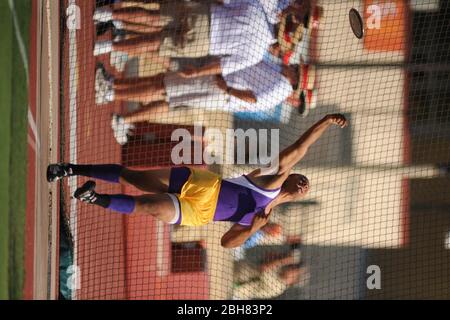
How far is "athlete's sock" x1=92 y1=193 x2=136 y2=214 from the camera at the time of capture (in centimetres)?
329

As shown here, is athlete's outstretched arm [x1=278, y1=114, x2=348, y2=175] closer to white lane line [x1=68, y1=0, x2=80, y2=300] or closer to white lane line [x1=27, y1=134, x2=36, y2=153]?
white lane line [x1=68, y1=0, x2=80, y2=300]

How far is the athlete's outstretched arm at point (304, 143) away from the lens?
3.73m

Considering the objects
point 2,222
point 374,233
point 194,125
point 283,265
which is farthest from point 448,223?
point 2,222

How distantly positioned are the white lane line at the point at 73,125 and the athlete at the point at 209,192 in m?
0.30

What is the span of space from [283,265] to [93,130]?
1.22 meters

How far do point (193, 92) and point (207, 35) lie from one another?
0.32m

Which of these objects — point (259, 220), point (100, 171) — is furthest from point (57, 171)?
point (259, 220)

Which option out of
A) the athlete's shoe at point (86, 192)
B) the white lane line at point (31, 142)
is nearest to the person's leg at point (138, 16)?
the white lane line at point (31, 142)

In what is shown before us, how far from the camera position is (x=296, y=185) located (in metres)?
3.74

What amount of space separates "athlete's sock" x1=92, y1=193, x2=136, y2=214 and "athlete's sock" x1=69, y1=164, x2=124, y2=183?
0.51 feet

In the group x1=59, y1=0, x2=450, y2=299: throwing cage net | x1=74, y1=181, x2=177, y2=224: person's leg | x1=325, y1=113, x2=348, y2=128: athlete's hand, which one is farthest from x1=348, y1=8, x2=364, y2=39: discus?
x1=74, y1=181, x2=177, y2=224: person's leg

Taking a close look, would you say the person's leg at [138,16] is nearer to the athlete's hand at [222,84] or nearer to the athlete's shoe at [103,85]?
the athlete's shoe at [103,85]

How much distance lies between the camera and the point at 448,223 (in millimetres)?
4152
